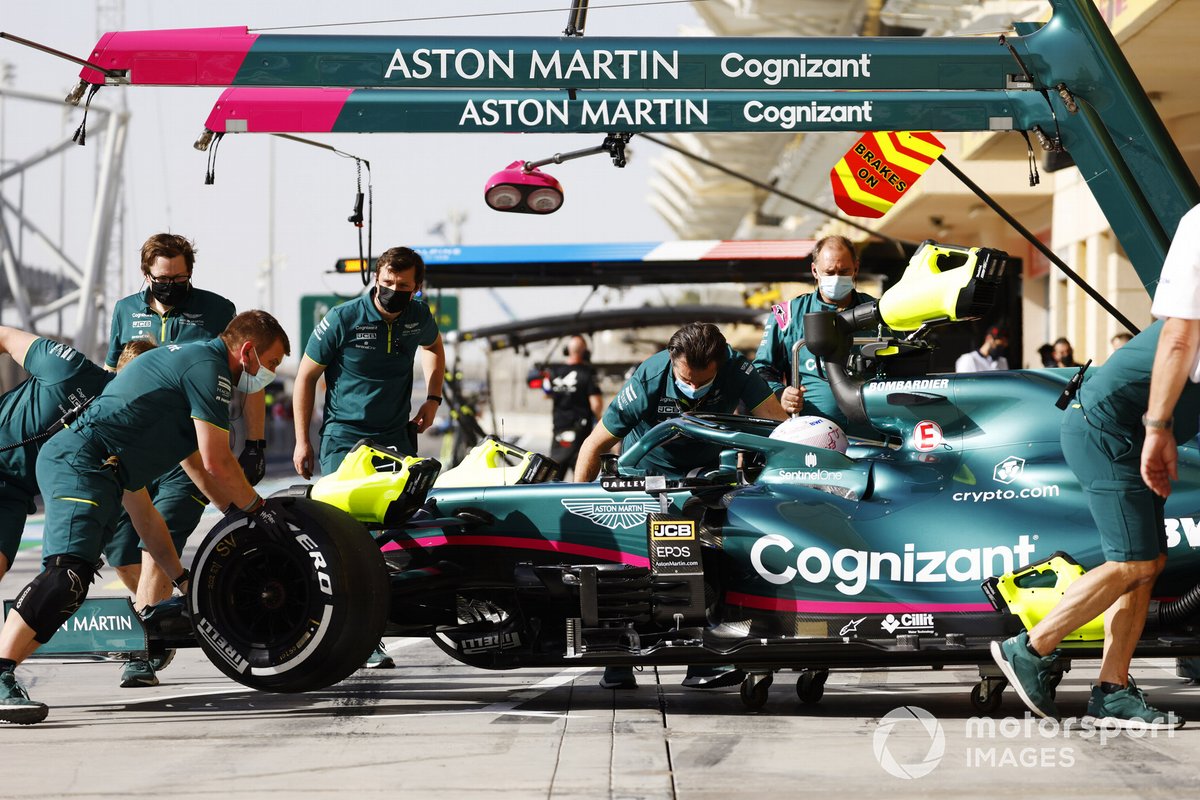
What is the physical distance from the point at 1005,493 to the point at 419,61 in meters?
2.91

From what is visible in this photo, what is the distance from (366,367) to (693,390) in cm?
164


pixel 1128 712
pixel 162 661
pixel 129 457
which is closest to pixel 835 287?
pixel 1128 712

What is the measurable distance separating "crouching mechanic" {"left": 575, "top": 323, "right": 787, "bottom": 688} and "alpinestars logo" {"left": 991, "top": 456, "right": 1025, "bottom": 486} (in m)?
1.36

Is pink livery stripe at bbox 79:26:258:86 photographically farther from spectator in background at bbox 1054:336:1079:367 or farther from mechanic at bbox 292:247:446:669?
spectator in background at bbox 1054:336:1079:367

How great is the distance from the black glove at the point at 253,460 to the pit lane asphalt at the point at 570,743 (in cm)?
90

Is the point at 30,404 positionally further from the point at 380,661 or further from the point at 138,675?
the point at 380,661

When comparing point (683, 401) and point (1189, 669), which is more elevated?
point (683, 401)

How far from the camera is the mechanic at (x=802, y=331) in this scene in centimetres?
700

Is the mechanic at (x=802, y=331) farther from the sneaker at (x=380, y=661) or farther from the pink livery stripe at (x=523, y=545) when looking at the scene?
the sneaker at (x=380, y=661)

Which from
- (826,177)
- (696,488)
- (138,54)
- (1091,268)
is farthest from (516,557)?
(826,177)

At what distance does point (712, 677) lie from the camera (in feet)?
21.6

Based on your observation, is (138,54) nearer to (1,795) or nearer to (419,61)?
(419,61)

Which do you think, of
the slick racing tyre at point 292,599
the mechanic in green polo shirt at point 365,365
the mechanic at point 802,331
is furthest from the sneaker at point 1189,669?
the mechanic in green polo shirt at point 365,365

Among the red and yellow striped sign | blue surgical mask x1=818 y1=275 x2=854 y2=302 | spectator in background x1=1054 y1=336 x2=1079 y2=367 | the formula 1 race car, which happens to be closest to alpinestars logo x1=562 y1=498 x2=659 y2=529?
the formula 1 race car
